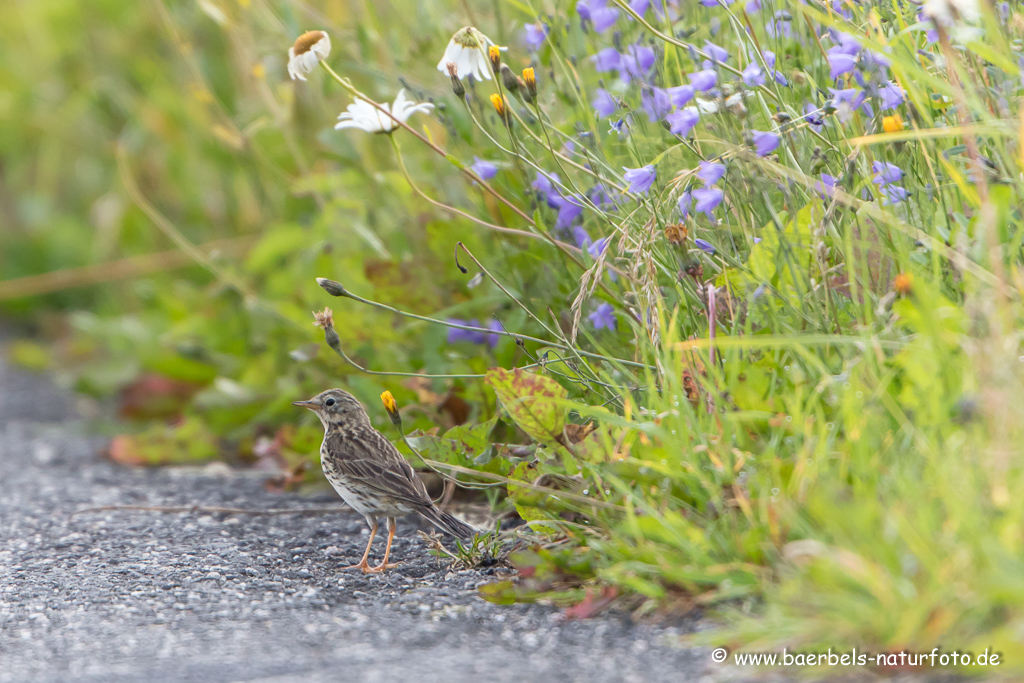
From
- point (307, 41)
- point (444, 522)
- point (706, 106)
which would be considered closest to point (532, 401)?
point (444, 522)

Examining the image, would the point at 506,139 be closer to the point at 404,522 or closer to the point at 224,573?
the point at 404,522

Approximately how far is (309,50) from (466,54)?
487 millimetres

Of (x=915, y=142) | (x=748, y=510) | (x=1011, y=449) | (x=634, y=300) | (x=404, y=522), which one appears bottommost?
(x=404, y=522)

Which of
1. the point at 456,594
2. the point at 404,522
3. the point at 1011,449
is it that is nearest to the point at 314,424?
the point at 404,522

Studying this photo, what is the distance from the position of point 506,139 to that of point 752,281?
4.16ft

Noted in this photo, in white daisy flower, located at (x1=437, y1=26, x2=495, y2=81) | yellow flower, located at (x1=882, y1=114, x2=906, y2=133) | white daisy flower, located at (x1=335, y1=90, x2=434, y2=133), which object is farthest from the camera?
white daisy flower, located at (x1=335, y1=90, x2=434, y2=133)

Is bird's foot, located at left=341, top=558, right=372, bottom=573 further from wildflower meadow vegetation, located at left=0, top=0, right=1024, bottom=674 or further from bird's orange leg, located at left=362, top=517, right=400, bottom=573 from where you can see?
wildflower meadow vegetation, located at left=0, top=0, right=1024, bottom=674

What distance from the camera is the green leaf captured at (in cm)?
250

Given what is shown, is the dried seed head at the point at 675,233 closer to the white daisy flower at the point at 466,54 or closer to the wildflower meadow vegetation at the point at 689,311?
the wildflower meadow vegetation at the point at 689,311

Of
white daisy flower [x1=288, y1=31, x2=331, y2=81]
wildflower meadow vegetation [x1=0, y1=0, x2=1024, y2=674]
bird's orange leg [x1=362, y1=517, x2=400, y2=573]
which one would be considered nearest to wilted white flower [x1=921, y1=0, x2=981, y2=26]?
wildflower meadow vegetation [x1=0, y1=0, x2=1024, y2=674]

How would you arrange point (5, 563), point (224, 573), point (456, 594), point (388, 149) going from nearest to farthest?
point (456, 594) < point (224, 573) < point (5, 563) < point (388, 149)

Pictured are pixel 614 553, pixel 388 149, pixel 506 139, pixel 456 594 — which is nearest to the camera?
pixel 614 553

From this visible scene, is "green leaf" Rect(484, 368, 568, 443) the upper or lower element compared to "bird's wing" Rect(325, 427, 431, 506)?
upper

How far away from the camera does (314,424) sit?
12.1 ft
